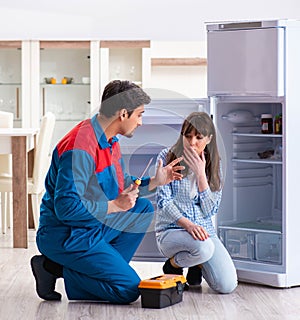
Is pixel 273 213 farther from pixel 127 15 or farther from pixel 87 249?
pixel 127 15

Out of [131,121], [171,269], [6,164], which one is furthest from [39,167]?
[131,121]

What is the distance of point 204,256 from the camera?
3676mm

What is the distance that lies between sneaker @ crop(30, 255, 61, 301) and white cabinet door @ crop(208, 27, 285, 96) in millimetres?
1133

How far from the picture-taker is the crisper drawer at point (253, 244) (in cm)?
403

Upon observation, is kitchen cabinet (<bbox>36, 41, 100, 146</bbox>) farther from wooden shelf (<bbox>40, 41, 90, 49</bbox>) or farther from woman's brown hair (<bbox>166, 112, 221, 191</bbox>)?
woman's brown hair (<bbox>166, 112, 221, 191</bbox>)

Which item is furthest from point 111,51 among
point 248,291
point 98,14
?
point 248,291

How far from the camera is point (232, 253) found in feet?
13.6

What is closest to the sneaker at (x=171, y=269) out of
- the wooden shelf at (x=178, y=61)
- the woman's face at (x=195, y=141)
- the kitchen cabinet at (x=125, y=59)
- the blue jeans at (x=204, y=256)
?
the blue jeans at (x=204, y=256)

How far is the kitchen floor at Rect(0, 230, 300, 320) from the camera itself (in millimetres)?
3322

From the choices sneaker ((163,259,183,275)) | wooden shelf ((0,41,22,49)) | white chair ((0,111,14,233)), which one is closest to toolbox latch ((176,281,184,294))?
sneaker ((163,259,183,275))

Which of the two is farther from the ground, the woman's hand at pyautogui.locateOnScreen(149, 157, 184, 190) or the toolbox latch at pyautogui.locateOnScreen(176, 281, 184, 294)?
the woman's hand at pyautogui.locateOnScreen(149, 157, 184, 190)

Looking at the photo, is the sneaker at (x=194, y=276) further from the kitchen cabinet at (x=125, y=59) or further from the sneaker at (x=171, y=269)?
the kitchen cabinet at (x=125, y=59)

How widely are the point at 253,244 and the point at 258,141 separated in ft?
1.78

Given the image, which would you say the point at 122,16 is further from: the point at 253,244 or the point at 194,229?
the point at 194,229
